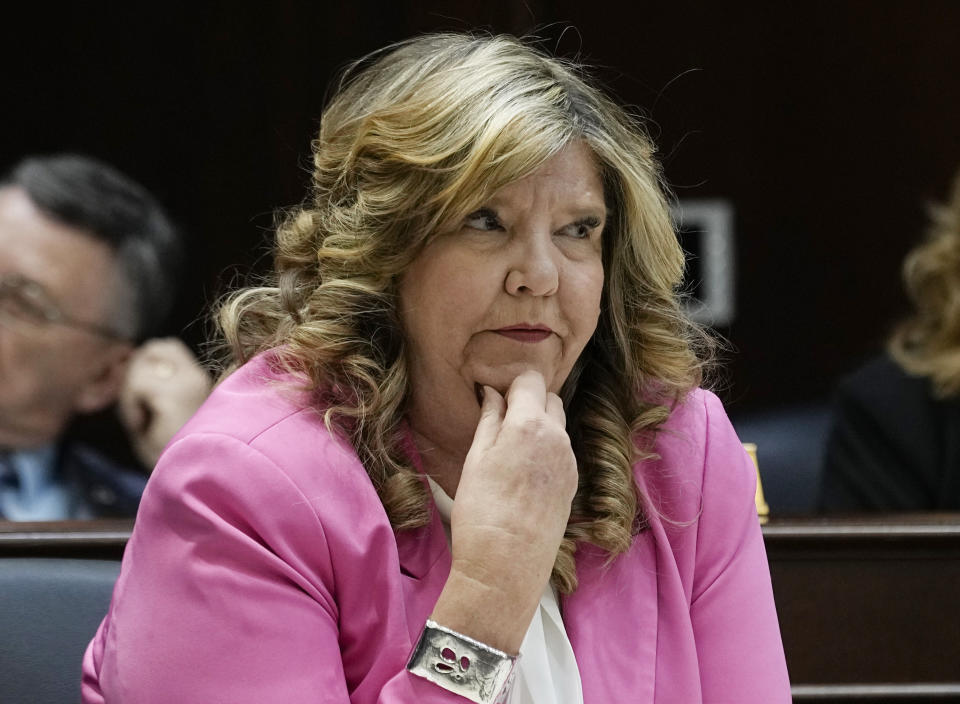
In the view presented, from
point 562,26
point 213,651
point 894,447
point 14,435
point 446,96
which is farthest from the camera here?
point 562,26

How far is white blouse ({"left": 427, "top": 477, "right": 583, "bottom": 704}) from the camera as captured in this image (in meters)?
1.37

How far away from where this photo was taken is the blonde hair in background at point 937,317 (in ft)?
8.52

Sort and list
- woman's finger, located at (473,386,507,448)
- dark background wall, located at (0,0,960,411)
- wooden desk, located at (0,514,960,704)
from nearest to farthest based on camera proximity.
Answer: woman's finger, located at (473,386,507,448) → wooden desk, located at (0,514,960,704) → dark background wall, located at (0,0,960,411)

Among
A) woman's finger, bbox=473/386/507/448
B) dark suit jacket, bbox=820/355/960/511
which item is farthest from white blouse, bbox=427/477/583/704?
dark suit jacket, bbox=820/355/960/511

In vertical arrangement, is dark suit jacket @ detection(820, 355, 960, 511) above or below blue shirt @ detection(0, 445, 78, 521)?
above

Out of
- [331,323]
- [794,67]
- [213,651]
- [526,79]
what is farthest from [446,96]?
[794,67]

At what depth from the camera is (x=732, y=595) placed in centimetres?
149

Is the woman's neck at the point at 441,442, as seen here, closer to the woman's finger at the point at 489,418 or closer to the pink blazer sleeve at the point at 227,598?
the woman's finger at the point at 489,418

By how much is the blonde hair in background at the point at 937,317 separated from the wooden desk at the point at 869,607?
2.39 feet

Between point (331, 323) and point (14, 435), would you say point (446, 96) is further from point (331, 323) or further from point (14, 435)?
point (14, 435)

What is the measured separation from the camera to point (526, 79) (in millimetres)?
1412

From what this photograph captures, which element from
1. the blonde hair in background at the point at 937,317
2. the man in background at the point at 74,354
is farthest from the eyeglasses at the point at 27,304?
the blonde hair in background at the point at 937,317

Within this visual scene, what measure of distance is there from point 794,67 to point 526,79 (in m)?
1.98

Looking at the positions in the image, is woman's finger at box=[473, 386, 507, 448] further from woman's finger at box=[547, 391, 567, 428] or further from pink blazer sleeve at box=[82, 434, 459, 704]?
pink blazer sleeve at box=[82, 434, 459, 704]
